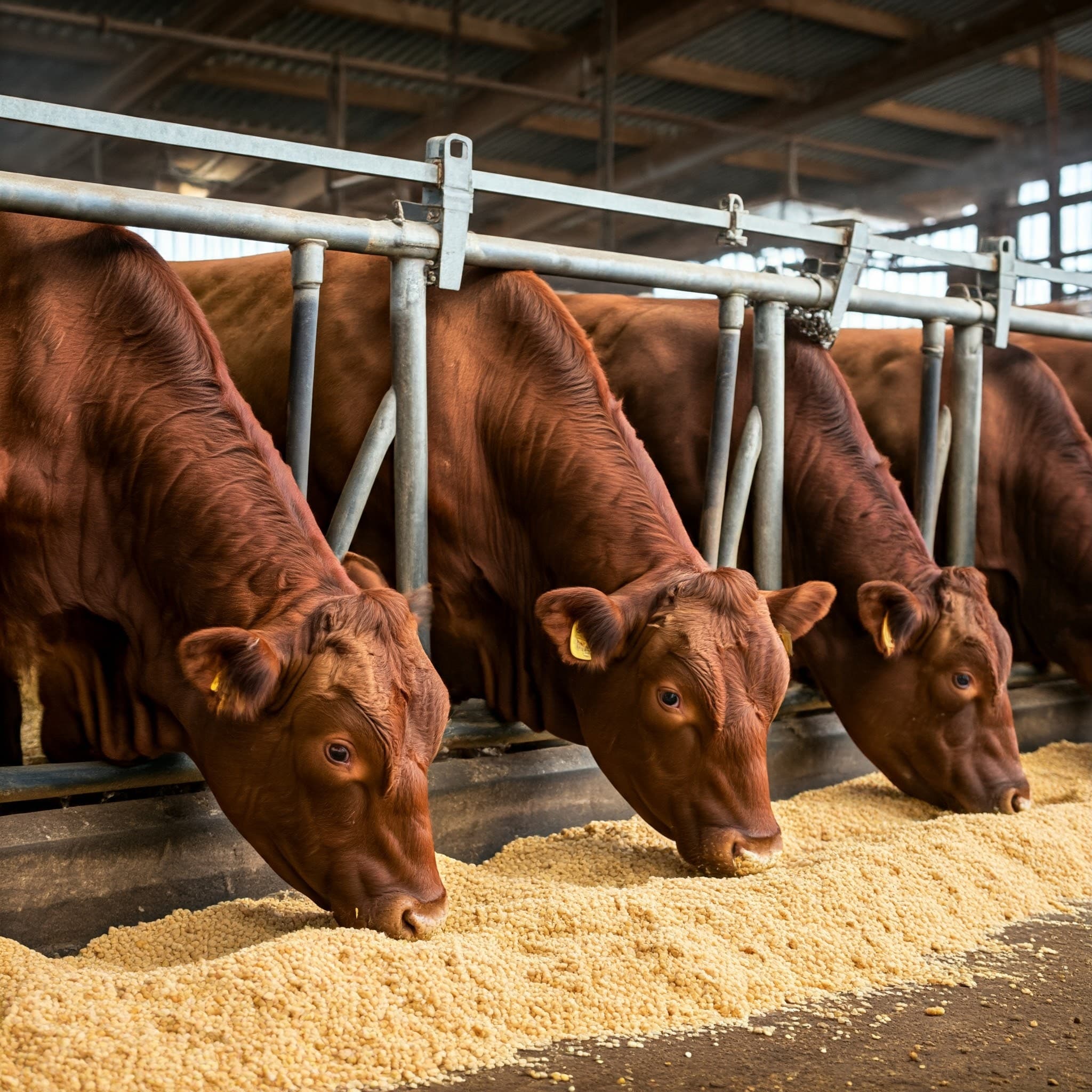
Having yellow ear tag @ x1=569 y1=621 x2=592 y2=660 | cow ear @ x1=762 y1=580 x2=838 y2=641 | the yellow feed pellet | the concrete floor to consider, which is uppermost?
cow ear @ x1=762 y1=580 x2=838 y2=641

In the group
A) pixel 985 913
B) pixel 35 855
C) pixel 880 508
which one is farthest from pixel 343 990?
pixel 880 508

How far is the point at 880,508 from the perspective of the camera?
16.5 feet

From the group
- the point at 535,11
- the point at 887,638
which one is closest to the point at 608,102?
the point at 535,11

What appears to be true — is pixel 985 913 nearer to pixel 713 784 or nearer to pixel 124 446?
pixel 713 784

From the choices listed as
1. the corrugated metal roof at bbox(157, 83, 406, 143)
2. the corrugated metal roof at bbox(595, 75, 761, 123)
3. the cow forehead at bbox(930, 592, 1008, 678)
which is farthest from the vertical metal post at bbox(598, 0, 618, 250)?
the cow forehead at bbox(930, 592, 1008, 678)

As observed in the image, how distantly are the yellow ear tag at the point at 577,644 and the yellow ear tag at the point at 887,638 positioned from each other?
4.13 ft

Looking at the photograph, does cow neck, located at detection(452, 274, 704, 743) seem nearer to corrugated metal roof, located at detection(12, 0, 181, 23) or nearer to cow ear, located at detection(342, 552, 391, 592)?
cow ear, located at detection(342, 552, 391, 592)

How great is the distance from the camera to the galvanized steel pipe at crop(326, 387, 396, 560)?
154 inches

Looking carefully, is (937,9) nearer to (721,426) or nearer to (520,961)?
(721,426)

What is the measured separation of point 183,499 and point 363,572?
1.75 feet

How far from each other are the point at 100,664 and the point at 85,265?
1053 mm

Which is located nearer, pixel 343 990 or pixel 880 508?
pixel 343 990

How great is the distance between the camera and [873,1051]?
102 inches

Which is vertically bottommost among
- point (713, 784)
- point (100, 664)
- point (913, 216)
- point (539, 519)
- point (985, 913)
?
point (985, 913)
